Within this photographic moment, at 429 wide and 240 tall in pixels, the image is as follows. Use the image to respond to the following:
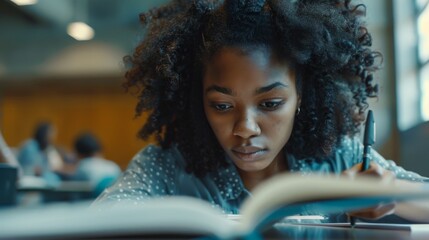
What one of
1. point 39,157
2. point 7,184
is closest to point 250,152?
point 7,184

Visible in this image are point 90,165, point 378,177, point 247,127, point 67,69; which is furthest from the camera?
point 67,69

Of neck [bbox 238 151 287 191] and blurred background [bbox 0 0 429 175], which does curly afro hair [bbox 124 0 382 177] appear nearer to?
neck [bbox 238 151 287 191]

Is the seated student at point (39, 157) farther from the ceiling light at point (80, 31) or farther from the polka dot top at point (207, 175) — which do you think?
the polka dot top at point (207, 175)

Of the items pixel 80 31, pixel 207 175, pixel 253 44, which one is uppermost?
pixel 80 31

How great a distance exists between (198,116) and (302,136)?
0.22m

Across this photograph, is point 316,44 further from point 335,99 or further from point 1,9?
point 1,9

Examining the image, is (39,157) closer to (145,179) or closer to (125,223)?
(145,179)

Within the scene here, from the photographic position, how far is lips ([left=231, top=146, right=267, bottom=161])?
96 cm

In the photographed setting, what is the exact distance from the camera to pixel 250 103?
37.0 inches

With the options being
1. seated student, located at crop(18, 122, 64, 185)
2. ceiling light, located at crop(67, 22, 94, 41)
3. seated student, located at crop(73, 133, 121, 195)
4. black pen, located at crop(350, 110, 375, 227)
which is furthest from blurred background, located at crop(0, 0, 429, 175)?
black pen, located at crop(350, 110, 375, 227)

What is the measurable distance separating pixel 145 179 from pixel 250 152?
0.22 m

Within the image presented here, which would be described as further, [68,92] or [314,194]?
[68,92]

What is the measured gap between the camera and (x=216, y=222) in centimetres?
42

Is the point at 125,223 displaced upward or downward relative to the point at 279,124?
downward
